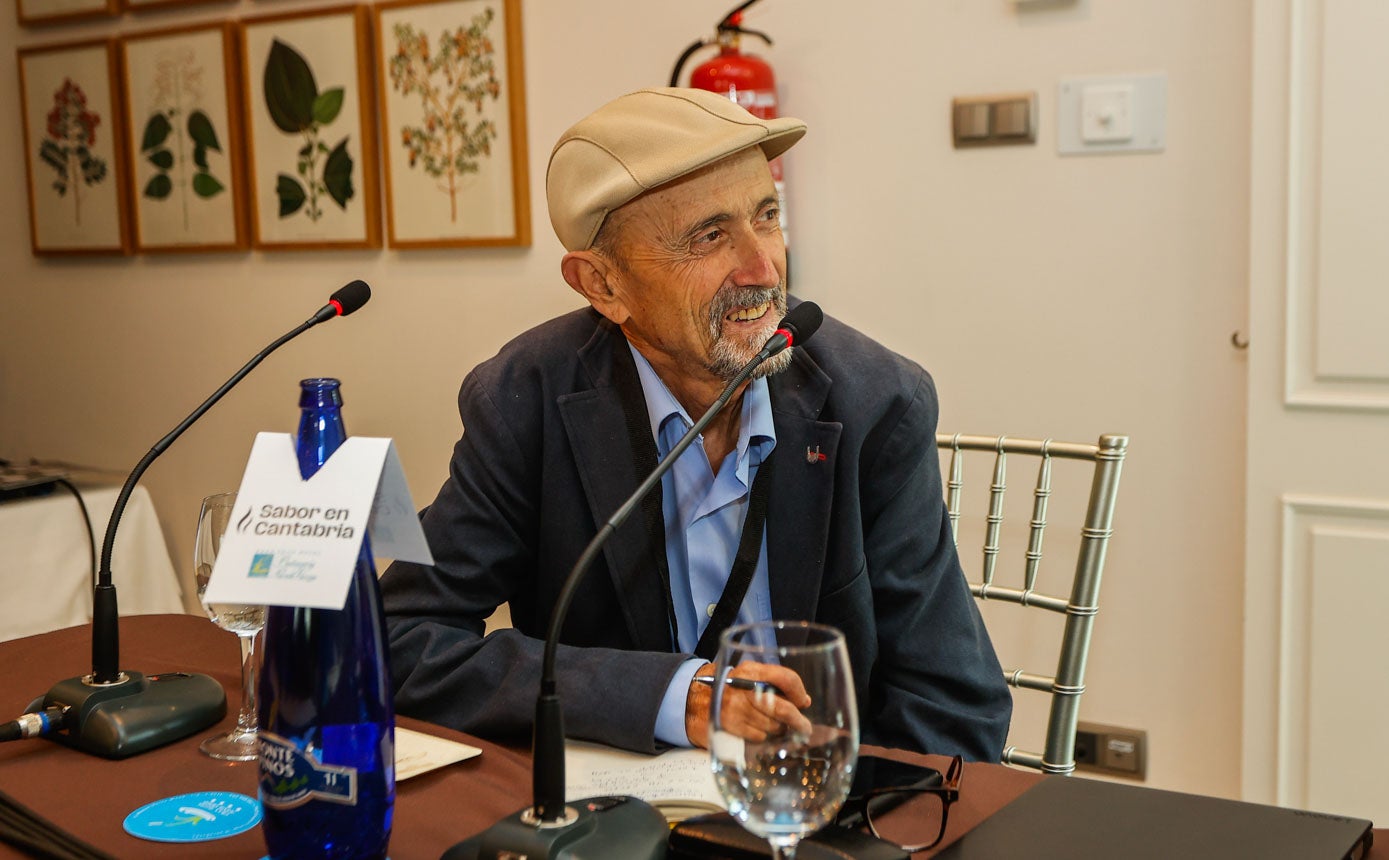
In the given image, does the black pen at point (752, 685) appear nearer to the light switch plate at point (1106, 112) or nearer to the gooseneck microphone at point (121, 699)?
the gooseneck microphone at point (121, 699)

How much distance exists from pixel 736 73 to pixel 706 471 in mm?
1238

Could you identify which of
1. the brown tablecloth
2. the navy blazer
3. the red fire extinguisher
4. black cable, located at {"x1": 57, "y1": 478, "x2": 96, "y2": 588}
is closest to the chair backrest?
the navy blazer

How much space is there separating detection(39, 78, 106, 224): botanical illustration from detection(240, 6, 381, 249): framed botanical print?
61 centimetres

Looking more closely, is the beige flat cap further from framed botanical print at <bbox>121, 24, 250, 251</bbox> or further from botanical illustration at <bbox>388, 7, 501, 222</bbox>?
framed botanical print at <bbox>121, 24, 250, 251</bbox>

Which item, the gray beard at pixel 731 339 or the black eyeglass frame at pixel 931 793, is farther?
the gray beard at pixel 731 339

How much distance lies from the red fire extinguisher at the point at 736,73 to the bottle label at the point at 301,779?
1844mm

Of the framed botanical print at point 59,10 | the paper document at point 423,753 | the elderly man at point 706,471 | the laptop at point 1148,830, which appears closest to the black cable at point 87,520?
the framed botanical print at point 59,10

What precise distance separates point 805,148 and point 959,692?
150 cm

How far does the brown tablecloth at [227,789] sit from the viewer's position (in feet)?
3.19

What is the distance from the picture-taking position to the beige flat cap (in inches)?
59.4

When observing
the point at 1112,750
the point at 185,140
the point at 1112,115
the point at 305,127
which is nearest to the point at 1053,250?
the point at 1112,115

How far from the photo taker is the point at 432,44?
3131 millimetres

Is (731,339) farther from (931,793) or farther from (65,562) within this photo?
(65,562)

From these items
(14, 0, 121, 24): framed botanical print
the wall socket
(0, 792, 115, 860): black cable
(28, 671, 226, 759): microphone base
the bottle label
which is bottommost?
the wall socket
